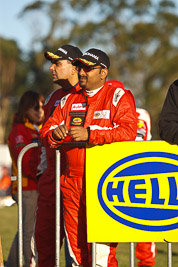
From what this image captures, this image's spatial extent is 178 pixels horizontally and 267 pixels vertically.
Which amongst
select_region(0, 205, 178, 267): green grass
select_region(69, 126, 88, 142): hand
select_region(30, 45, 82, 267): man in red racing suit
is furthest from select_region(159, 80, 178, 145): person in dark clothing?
select_region(0, 205, 178, 267): green grass

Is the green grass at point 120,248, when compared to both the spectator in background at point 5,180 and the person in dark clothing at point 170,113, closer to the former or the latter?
the person in dark clothing at point 170,113

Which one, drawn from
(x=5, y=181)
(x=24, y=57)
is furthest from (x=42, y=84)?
(x=5, y=181)

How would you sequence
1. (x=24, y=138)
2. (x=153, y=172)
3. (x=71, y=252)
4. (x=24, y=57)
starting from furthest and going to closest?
(x=24, y=57)
(x=24, y=138)
(x=71, y=252)
(x=153, y=172)

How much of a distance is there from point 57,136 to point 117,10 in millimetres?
30906

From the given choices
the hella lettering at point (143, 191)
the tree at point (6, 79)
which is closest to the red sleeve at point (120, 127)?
the hella lettering at point (143, 191)

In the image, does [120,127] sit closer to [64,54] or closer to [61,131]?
[61,131]

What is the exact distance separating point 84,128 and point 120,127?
0.27 meters

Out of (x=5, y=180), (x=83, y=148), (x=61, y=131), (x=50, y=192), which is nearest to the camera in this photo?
(x=61, y=131)

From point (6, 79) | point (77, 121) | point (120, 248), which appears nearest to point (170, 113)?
point (77, 121)

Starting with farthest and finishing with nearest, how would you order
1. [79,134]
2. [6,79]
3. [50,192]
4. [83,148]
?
[6,79] → [50,192] → [83,148] → [79,134]

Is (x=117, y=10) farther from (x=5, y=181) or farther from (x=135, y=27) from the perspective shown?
(x=5, y=181)

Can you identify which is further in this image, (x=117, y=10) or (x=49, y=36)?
(x=49, y=36)

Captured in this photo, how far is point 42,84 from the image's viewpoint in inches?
1693

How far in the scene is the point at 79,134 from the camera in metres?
3.94
